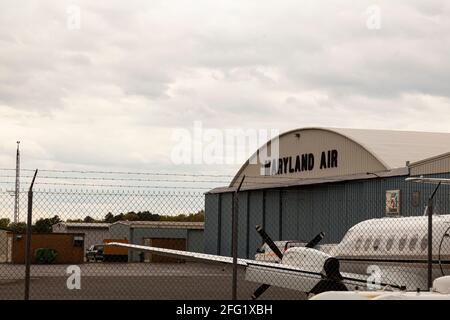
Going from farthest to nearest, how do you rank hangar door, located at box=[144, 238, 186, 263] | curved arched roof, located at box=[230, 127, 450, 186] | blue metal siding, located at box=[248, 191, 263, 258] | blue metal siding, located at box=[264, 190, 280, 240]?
hangar door, located at box=[144, 238, 186, 263]
blue metal siding, located at box=[248, 191, 263, 258]
blue metal siding, located at box=[264, 190, 280, 240]
curved arched roof, located at box=[230, 127, 450, 186]

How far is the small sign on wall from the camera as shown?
1580 inches

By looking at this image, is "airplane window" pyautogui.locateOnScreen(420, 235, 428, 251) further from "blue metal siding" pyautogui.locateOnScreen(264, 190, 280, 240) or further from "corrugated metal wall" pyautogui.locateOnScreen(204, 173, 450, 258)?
"blue metal siding" pyautogui.locateOnScreen(264, 190, 280, 240)

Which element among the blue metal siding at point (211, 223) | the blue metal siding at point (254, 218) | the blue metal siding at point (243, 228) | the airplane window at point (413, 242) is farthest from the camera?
the blue metal siding at point (211, 223)

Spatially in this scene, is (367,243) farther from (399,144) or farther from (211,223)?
(211,223)

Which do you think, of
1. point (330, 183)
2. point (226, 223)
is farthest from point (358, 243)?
point (226, 223)

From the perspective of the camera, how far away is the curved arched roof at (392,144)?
45.2 metres

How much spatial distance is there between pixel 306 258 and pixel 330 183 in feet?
93.4

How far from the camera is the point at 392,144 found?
4881 centimetres

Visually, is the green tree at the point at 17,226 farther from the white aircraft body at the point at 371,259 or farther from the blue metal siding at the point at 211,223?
the blue metal siding at the point at 211,223

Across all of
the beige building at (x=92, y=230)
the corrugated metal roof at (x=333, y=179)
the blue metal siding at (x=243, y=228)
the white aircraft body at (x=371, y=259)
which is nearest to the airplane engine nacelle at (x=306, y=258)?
the white aircraft body at (x=371, y=259)

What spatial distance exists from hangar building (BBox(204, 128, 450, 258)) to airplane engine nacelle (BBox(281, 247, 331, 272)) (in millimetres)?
18293

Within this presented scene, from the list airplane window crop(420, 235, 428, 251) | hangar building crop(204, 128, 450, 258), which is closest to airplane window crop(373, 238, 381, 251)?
airplane window crop(420, 235, 428, 251)
